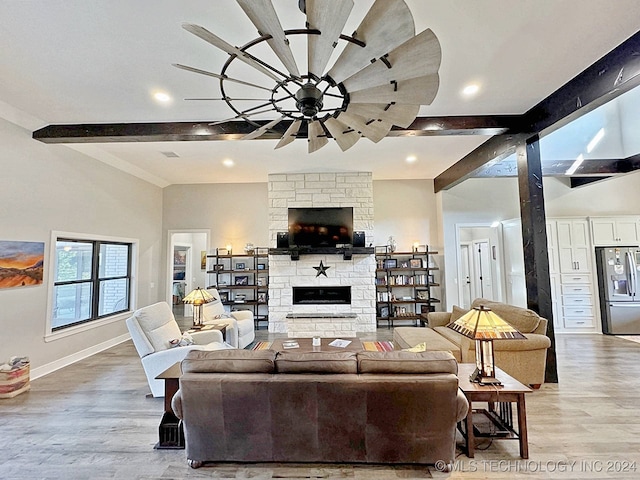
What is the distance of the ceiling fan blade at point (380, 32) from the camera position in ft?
4.59

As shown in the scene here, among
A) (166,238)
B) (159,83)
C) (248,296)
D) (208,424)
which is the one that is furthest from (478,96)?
(166,238)

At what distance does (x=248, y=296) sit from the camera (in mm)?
7359

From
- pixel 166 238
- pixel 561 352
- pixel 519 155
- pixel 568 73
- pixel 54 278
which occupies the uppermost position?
pixel 568 73

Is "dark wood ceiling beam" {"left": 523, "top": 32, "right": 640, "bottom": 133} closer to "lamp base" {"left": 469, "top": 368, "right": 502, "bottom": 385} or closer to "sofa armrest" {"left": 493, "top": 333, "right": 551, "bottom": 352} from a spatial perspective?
"sofa armrest" {"left": 493, "top": 333, "right": 551, "bottom": 352}

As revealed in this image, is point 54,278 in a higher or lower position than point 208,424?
higher

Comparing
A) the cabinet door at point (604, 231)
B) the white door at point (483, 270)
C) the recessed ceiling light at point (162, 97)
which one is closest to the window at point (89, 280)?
the recessed ceiling light at point (162, 97)

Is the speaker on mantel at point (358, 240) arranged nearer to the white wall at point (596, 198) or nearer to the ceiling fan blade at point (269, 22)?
the white wall at point (596, 198)

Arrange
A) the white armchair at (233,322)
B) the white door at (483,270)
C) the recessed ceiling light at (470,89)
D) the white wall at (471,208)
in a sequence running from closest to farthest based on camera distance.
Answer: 1. the recessed ceiling light at (470,89)
2. the white armchair at (233,322)
3. the white wall at (471,208)
4. the white door at (483,270)

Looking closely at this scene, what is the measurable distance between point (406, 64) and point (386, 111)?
16.7 inches

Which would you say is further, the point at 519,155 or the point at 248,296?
the point at 248,296

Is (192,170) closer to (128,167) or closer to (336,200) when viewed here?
A: (128,167)

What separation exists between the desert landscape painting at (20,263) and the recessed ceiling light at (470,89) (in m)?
5.72

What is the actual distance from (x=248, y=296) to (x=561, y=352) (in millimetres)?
6074

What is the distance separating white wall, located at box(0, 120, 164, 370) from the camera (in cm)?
390
